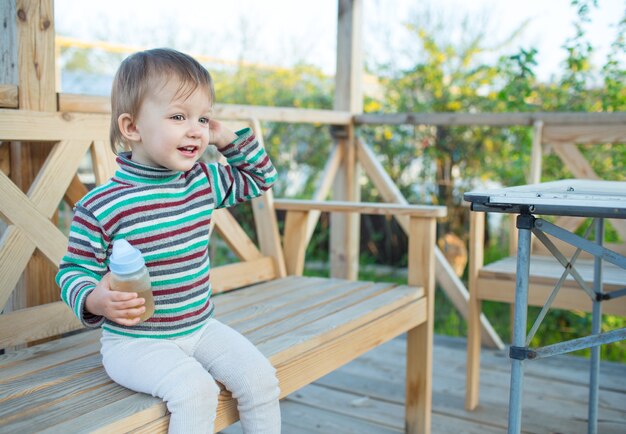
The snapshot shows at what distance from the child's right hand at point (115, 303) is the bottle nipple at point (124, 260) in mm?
51

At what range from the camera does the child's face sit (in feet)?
4.73

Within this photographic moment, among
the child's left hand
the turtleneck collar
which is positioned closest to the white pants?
the turtleneck collar

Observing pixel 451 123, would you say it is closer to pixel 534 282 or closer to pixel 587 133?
pixel 587 133

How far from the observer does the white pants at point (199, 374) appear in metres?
1.32

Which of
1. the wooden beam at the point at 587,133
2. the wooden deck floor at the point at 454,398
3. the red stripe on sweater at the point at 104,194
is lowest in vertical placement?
the wooden deck floor at the point at 454,398

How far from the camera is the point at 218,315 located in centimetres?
200

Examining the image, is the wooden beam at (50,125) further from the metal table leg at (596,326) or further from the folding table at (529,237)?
the metal table leg at (596,326)

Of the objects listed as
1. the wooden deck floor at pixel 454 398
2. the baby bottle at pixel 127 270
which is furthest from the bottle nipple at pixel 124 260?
the wooden deck floor at pixel 454 398

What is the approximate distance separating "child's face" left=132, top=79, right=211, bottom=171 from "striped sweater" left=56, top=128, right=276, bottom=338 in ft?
0.19

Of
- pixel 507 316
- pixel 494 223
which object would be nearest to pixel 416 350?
pixel 507 316

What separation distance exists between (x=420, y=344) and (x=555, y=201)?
3.48 ft

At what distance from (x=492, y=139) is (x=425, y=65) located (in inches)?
26.0

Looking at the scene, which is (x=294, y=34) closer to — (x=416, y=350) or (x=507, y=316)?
(x=507, y=316)

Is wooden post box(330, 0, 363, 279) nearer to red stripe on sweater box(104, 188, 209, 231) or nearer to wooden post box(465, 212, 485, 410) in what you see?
wooden post box(465, 212, 485, 410)
